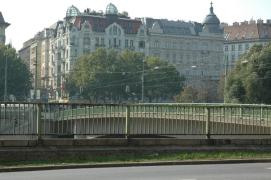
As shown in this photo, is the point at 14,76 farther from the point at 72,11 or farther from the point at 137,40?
the point at 137,40

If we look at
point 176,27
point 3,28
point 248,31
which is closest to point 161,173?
point 3,28

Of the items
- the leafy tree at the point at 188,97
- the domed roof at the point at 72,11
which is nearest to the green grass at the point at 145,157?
the leafy tree at the point at 188,97

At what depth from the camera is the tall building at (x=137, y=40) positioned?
5935 inches

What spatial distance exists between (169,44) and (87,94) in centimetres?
5530

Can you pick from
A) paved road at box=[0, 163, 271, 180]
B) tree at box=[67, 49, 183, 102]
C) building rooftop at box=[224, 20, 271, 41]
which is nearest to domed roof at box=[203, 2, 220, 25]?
building rooftop at box=[224, 20, 271, 41]

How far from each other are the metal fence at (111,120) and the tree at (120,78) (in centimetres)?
9127

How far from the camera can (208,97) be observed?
110m

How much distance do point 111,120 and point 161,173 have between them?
6.46m

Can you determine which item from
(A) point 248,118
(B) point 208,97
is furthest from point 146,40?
(A) point 248,118

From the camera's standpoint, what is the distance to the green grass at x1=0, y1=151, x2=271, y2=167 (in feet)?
53.0

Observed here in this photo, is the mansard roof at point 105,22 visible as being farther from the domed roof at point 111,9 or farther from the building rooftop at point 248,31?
the building rooftop at point 248,31

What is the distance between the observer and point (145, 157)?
57.0 feet

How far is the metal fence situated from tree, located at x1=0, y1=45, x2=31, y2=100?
91643 mm

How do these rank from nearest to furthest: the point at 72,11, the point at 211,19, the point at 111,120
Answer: the point at 111,120 → the point at 72,11 → the point at 211,19
